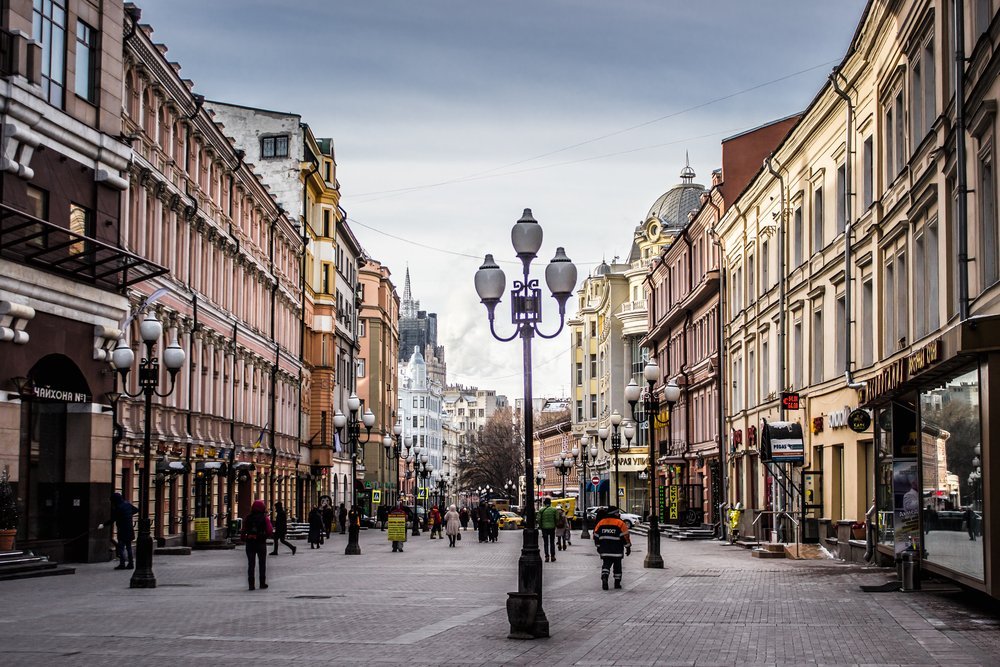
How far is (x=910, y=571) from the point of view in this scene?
69.4 feet

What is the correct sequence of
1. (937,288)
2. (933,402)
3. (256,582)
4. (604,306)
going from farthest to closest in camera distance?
(604,306) < (256,582) < (937,288) < (933,402)

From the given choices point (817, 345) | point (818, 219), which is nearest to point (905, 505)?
point (817, 345)

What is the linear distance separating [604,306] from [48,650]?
303 ft

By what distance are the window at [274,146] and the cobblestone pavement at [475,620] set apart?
134ft

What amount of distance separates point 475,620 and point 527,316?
13.5 ft

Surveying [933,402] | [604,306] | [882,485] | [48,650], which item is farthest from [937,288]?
[604,306]

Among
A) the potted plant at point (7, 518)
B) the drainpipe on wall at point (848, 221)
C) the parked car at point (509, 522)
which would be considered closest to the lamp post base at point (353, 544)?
the potted plant at point (7, 518)

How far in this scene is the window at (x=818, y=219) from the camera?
3631 centimetres

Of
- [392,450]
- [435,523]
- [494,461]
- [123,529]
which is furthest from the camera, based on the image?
[494,461]

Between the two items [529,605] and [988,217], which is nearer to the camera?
[529,605]

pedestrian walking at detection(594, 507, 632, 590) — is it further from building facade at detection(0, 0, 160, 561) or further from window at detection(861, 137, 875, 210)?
building facade at detection(0, 0, 160, 561)

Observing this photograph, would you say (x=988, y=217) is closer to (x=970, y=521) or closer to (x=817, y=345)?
(x=970, y=521)

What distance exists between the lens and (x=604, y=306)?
105250 millimetres

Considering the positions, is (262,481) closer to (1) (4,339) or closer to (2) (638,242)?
(1) (4,339)
